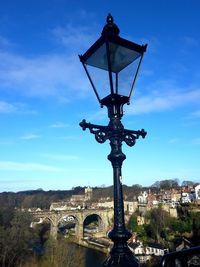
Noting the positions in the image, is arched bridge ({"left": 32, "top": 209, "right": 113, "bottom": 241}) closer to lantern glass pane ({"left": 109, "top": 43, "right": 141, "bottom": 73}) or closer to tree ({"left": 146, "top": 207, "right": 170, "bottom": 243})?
tree ({"left": 146, "top": 207, "right": 170, "bottom": 243})

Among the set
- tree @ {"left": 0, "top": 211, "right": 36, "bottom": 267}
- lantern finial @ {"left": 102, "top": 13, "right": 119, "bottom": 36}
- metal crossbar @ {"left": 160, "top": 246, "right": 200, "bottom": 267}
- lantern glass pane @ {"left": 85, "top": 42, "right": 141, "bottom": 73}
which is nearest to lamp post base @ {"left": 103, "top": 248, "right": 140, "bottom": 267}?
metal crossbar @ {"left": 160, "top": 246, "right": 200, "bottom": 267}

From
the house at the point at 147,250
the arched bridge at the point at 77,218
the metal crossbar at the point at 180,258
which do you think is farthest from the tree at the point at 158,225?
the metal crossbar at the point at 180,258

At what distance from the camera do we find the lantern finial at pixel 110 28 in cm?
291

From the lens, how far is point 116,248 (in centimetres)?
273

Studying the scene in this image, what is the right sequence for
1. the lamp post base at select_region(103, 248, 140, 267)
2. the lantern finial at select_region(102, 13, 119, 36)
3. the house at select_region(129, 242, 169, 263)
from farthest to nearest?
the house at select_region(129, 242, 169, 263) → the lantern finial at select_region(102, 13, 119, 36) → the lamp post base at select_region(103, 248, 140, 267)

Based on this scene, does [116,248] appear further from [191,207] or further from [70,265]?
[191,207]

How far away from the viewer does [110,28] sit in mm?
2969

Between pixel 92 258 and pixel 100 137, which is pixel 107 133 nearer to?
pixel 100 137

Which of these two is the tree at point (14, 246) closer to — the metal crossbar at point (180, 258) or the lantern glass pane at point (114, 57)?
the lantern glass pane at point (114, 57)

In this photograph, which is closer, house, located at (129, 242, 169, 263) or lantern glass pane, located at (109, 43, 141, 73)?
lantern glass pane, located at (109, 43, 141, 73)

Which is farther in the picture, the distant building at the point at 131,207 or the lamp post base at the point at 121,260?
the distant building at the point at 131,207

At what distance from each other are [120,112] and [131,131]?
24 cm

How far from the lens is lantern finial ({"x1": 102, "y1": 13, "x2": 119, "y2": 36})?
2.91m

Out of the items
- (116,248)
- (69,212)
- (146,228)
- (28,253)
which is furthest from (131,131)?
(69,212)
